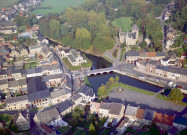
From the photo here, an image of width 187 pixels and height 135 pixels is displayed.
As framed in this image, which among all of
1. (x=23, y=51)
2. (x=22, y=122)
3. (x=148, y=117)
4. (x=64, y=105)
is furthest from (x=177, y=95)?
(x=23, y=51)

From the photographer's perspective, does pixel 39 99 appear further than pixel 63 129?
Yes

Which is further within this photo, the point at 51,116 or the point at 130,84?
the point at 130,84

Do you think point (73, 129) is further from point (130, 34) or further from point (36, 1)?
point (36, 1)

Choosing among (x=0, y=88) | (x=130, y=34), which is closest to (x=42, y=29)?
(x=130, y=34)

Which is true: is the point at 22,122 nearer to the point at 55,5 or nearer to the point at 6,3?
the point at 55,5

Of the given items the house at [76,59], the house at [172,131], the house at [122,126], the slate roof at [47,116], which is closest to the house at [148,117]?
the house at [122,126]

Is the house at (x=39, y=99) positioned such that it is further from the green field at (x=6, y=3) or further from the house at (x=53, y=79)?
the green field at (x=6, y=3)

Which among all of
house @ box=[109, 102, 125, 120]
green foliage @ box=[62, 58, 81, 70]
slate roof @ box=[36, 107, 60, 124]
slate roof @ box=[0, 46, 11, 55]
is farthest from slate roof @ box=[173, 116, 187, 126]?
slate roof @ box=[0, 46, 11, 55]
